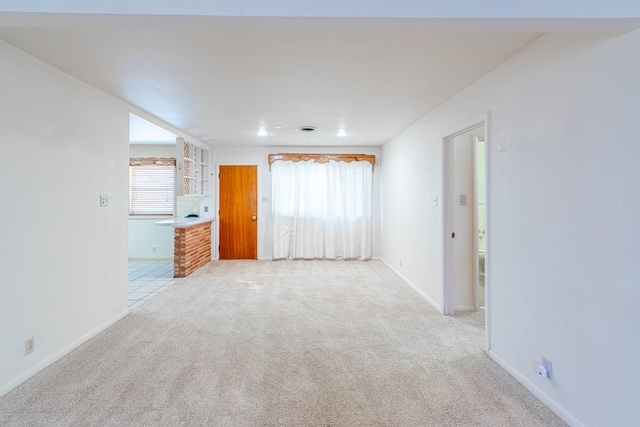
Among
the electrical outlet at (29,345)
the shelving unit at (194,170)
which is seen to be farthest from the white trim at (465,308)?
the shelving unit at (194,170)

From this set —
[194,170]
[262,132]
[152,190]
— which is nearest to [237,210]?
[194,170]

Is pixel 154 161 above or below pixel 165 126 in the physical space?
below

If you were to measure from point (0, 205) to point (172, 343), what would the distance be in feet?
5.48

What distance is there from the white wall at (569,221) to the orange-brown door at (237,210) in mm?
4874

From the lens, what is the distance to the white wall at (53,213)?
228 centimetres

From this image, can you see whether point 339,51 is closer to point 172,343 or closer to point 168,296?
point 172,343

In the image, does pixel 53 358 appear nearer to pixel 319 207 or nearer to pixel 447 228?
pixel 447 228

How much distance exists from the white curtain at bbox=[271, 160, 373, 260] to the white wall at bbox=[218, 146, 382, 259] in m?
0.15

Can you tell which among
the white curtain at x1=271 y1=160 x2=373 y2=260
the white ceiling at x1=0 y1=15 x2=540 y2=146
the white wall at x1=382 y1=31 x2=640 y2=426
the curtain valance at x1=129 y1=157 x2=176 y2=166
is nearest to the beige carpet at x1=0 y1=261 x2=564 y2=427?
the white wall at x1=382 y1=31 x2=640 y2=426

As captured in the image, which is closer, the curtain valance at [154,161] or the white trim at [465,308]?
the white trim at [465,308]

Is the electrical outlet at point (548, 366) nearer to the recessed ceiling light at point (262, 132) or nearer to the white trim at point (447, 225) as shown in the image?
the white trim at point (447, 225)

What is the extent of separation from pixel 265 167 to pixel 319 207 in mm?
1403

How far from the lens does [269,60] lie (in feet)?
8.26

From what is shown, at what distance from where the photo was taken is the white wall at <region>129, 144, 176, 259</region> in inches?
273
